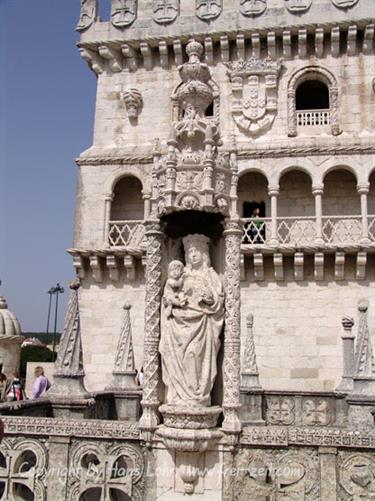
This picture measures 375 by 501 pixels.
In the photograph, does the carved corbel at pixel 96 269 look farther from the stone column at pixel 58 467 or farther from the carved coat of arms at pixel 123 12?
the stone column at pixel 58 467

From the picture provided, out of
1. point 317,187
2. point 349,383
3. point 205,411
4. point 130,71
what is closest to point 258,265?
point 317,187

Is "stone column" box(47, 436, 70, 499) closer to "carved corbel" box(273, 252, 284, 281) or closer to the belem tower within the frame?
the belem tower

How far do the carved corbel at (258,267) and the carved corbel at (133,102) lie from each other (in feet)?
22.8

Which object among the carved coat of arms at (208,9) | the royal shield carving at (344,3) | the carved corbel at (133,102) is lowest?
the carved corbel at (133,102)

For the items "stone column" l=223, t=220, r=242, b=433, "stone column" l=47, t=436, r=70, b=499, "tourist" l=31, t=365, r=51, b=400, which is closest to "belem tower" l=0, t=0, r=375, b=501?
"stone column" l=223, t=220, r=242, b=433

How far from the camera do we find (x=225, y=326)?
6254mm

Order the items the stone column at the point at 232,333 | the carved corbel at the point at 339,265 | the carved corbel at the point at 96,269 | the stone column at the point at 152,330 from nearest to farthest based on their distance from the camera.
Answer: the stone column at the point at 232,333 < the stone column at the point at 152,330 < the carved corbel at the point at 339,265 < the carved corbel at the point at 96,269

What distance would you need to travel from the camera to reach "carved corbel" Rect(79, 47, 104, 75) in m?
20.5

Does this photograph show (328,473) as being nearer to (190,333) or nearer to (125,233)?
(190,333)

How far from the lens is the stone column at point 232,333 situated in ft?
19.7

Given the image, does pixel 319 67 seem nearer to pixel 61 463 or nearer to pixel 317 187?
pixel 317 187

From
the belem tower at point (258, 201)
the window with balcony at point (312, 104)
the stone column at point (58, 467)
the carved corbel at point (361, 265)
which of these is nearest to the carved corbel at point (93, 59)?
the belem tower at point (258, 201)

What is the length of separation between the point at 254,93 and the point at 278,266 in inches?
241

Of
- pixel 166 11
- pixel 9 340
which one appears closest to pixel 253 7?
pixel 166 11
